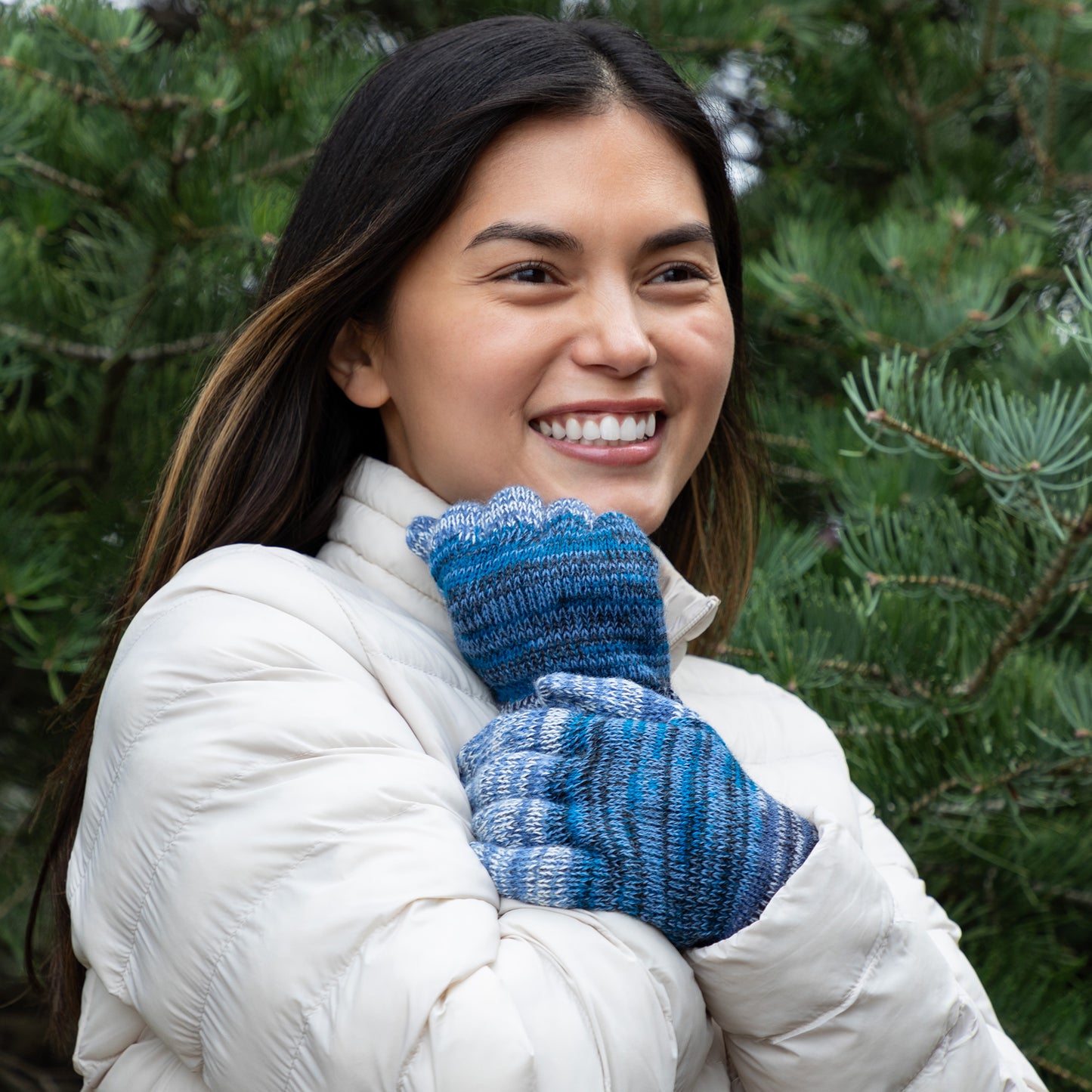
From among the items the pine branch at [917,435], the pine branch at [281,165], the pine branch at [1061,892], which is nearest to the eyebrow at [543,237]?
the pine branch at [917,435]

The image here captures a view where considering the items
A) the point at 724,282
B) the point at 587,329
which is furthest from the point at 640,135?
the point at 724,282

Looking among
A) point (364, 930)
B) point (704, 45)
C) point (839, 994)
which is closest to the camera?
point (364, 930)

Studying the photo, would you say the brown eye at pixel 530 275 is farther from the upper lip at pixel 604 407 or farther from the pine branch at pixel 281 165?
the pine branch at pixel 281 165

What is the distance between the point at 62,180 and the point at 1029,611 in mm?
1223

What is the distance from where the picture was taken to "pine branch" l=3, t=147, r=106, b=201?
4.85 ft

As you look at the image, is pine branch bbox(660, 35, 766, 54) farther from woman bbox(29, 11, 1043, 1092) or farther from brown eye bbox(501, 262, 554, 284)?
brown eye bbox(501, 262, 554, 284)

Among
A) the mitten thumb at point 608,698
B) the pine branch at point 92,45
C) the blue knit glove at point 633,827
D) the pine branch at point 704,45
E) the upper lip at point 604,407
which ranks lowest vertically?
the blue knit glove at point 633,827

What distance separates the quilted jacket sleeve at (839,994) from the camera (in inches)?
34.5

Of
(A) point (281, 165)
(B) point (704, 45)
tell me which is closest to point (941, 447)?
(B) point (704, 45)

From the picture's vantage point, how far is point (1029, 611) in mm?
1332

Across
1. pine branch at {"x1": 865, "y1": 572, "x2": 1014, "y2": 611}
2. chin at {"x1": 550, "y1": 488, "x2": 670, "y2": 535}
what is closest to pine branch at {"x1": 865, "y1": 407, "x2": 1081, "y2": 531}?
pine branch at {"x1": 865, "y1": 572, "x2": 1014, "y2": 611}

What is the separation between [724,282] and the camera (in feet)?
4.92

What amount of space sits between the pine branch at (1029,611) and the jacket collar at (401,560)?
37cm

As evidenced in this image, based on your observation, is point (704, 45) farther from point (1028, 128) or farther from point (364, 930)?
point (364, 930)
